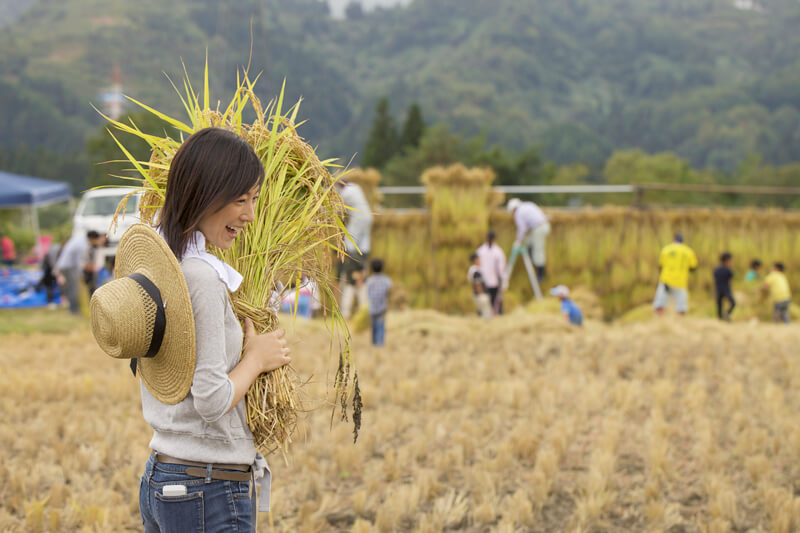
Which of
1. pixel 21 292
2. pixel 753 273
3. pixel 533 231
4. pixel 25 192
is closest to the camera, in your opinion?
pixel 533 231

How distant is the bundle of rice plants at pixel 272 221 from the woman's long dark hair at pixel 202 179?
0.24 metres

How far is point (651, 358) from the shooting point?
7672 mm

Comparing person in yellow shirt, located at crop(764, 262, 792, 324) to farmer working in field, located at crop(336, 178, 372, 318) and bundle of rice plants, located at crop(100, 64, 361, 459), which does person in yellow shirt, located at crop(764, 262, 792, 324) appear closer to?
farmer working in field, located at crop(336, 178, 372, 318)

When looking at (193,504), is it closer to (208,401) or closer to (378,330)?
(208,401)

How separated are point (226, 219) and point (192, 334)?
0.32 meters

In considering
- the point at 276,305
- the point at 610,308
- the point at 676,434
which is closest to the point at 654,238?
the point at 610,308

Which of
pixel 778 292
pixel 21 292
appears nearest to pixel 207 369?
pixel 778 292

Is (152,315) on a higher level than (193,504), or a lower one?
higher

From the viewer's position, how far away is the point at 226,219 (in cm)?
202

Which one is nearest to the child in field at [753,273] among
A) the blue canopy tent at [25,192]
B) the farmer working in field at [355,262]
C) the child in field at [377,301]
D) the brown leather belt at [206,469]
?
the farmer working in field at [355,262]

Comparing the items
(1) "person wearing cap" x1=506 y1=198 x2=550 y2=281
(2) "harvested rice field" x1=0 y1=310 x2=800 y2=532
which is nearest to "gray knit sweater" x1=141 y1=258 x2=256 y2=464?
(2) "harvested rice field" x1=0 y1=310 x2=800 y2=532

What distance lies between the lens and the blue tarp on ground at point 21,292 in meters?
12.9

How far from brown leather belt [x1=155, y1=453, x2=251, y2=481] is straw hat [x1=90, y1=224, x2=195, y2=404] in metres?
0.16

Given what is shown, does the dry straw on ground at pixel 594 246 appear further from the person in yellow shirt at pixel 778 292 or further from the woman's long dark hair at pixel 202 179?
the woman's long dark hair at pixel 202 179
